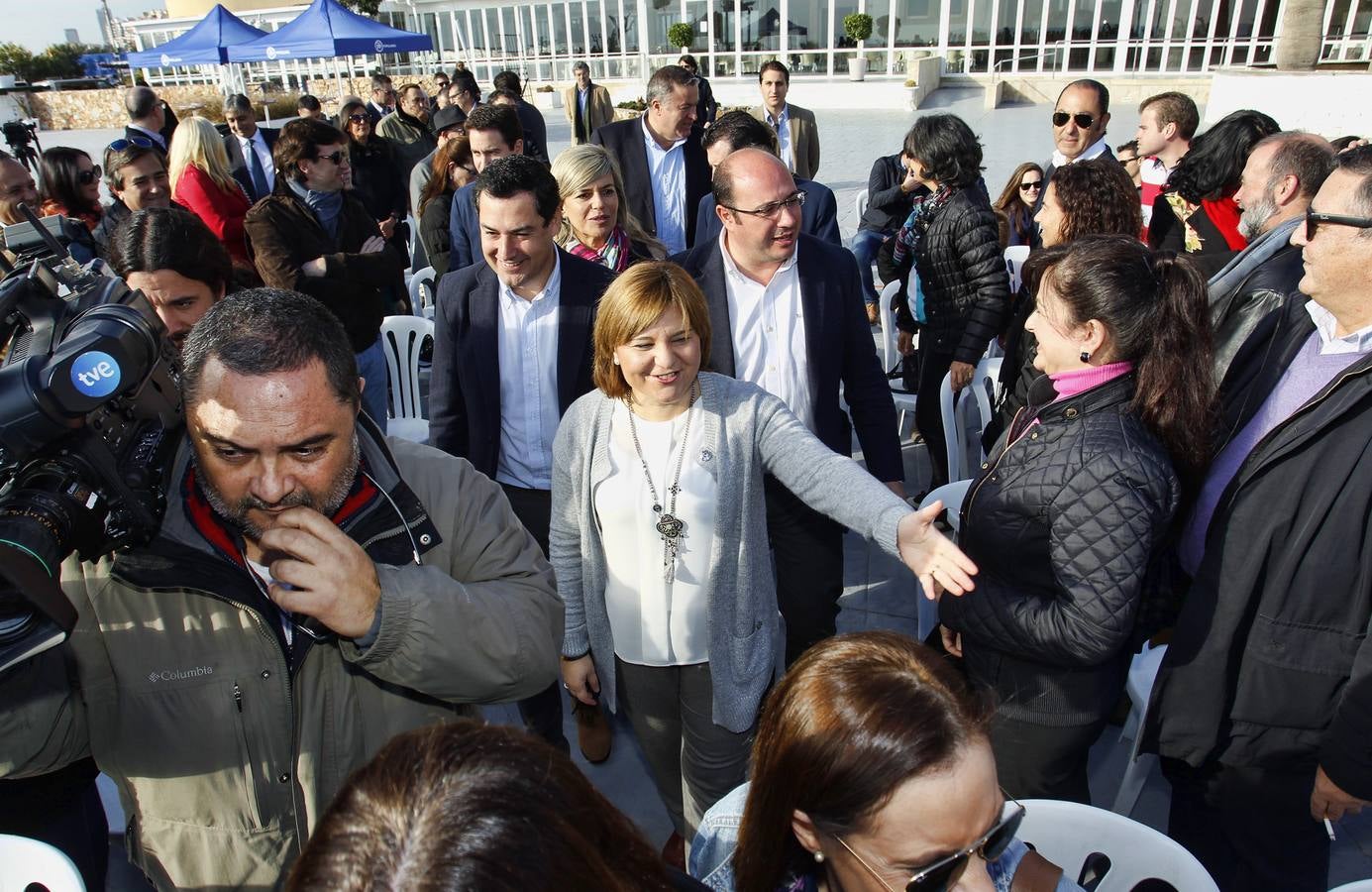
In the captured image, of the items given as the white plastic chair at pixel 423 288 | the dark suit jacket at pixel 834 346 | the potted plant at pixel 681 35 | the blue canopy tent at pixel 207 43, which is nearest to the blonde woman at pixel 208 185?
the white plastic chair at pixel 423 288

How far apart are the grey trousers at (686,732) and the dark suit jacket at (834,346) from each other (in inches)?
41.0

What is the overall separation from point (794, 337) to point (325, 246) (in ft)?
7.47

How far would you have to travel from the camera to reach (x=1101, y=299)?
79.3 inches

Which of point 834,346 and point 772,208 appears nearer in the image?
point 772,208

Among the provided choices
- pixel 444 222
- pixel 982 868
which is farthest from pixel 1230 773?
pixel 444 222

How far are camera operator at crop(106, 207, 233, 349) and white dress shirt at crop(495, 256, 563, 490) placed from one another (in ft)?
3.01

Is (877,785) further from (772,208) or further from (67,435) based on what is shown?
(772,208)

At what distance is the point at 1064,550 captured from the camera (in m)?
1.89

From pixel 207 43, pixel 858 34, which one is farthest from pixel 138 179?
pixel 858 34

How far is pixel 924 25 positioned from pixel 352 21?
51.4 feet

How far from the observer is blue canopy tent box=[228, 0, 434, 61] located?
13.8m

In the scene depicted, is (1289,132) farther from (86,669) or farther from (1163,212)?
(86,669)

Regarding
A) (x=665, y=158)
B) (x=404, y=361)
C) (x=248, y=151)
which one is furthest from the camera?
(x=248, y=151)

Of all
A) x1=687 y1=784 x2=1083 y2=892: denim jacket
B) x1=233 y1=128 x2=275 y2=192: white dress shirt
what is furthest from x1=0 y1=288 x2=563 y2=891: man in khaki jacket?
x1=233 y1=128 x2=275 y2=192: white dress shirt
